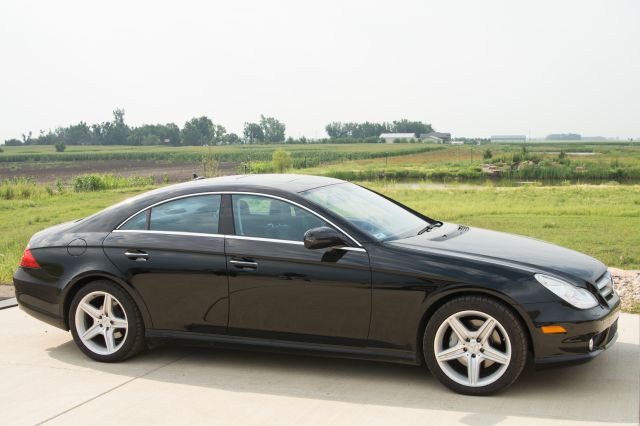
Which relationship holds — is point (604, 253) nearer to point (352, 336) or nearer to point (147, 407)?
point (352, 336)

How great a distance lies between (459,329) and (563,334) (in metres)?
0.63

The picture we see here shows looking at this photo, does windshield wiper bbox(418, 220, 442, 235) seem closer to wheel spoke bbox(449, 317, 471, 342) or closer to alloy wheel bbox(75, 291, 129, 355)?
wheel spoke bbox(449, 317, 471, 342)

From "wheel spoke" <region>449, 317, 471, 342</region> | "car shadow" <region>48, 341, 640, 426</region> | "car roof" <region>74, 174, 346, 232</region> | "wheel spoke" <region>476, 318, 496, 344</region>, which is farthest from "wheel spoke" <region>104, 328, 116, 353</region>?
"wheel spoke" <region>476, 318, 496, 344</region>

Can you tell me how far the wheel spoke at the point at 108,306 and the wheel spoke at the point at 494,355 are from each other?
2.85 m

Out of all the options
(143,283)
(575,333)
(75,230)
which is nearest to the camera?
(575,333)

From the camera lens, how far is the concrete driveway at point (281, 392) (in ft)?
14.4

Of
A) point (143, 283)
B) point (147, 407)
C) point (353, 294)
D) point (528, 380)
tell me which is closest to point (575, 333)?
point (528, 380)

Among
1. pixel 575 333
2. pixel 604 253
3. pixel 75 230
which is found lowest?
pixel 604 253

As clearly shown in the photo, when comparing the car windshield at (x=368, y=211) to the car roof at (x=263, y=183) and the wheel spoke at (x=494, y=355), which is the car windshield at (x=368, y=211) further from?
the wheel spoke at (x=494, y=355)

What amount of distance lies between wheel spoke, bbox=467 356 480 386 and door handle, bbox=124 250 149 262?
2.50 metres

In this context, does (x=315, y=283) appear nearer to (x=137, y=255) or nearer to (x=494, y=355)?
(x=494, y=355)

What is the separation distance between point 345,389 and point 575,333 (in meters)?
1.51

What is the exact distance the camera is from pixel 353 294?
16.3ft

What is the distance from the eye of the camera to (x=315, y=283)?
199 inches
